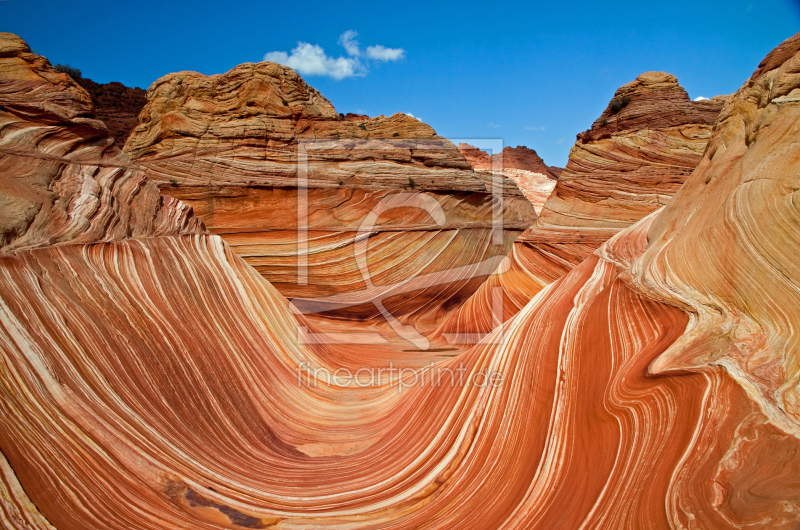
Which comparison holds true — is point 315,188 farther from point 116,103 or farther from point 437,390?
point 116,103

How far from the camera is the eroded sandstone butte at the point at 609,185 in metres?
7.79

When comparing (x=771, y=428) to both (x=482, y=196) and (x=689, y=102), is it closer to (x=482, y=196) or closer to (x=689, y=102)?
(x=689, y=102)

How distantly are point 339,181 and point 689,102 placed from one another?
259 inches

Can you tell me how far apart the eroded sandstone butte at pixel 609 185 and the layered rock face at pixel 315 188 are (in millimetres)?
1781

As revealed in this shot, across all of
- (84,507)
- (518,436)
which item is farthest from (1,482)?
(518,436)

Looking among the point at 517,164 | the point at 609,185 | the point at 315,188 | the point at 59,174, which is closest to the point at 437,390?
the point at 59,174

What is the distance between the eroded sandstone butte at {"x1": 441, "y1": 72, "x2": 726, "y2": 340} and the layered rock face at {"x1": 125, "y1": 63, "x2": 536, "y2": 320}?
70.1 inches

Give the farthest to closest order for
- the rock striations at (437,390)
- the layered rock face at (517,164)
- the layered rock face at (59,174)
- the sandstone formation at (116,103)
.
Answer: the layered rock face at (517,164) < the sandstone formation at (116,103) < the layered rock face at (59,174) < the rock striations at (437,390)

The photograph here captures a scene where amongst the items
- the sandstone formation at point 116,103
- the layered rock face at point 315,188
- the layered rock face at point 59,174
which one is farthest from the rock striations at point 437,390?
the sandstone formation at point 116,103

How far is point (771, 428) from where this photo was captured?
6.40ft

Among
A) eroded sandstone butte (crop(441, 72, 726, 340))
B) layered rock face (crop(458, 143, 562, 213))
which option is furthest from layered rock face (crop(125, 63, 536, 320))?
layered rock face (crop(458, 143, 562, 213))

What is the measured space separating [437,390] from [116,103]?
1795 cm

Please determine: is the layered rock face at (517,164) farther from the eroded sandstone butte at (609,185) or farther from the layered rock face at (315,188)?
the eroded sandstone butte at (609,185)

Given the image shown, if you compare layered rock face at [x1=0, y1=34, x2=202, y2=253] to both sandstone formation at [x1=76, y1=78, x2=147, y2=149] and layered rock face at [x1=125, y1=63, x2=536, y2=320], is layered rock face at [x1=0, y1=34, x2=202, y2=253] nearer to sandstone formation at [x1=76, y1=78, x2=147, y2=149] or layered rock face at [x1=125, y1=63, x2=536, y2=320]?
layered rock face at [x1=125, y1=63, x2=536, y2=320]
